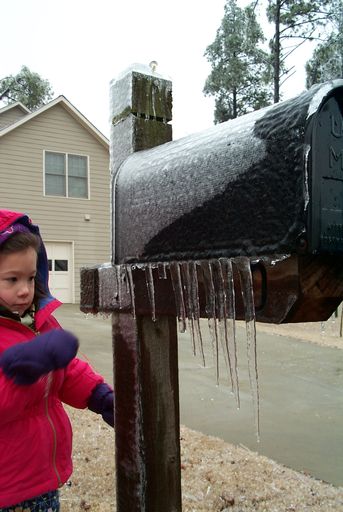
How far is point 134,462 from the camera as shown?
5.62 ft

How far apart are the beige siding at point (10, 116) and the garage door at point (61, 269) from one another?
4.12 metres

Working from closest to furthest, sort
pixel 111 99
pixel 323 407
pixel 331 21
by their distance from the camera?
pixel 111 99, pixel 323 407, pixel 331 21

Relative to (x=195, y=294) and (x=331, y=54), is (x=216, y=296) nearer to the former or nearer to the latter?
(x=195, y=294)

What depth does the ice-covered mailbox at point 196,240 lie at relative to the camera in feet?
3.35

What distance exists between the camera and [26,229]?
1688 millimetres

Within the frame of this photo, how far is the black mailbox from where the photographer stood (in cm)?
100

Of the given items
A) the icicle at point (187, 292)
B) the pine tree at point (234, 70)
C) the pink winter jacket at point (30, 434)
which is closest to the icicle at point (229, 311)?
the icicle at point (187, 292)

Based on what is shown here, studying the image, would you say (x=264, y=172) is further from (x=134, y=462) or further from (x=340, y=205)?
(x=134, y=462)

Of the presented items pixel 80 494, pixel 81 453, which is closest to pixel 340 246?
pixel 80 494

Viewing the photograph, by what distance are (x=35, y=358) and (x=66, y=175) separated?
12.9m

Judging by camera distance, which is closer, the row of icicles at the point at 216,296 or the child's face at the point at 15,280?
the row of icicles at the point at 216,296

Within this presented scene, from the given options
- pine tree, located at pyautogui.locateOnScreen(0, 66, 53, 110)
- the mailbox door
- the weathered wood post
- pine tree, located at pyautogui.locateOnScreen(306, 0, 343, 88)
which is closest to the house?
pine tree, located at pyautogui.locateOnScreen(306, 0, 343, 88)

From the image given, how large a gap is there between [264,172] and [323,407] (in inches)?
165

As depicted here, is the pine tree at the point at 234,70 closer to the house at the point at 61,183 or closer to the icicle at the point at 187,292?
the house at the point at 61,183
